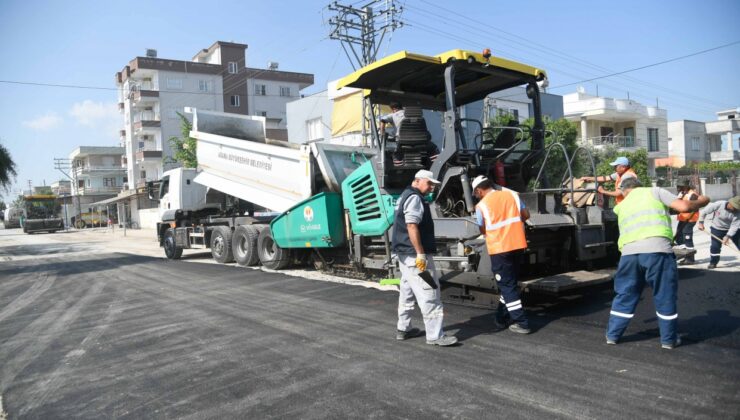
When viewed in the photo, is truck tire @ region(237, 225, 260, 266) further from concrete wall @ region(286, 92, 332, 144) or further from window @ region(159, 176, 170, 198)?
concrete wall @ region(286, 92, 332, 144)

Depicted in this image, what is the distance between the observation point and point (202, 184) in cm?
1255

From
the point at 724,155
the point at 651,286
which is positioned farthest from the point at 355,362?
the point at 724,155

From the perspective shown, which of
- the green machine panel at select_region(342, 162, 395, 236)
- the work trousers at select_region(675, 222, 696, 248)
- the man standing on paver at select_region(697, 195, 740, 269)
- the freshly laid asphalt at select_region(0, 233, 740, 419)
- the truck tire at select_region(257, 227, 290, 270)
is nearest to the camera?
the freshly laid asphalt at select_region(0, 233, 740, 419)

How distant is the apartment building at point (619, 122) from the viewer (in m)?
33.5

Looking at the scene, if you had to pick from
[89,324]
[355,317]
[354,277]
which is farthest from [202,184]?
[355,317]

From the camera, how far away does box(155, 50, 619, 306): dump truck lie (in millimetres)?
5820

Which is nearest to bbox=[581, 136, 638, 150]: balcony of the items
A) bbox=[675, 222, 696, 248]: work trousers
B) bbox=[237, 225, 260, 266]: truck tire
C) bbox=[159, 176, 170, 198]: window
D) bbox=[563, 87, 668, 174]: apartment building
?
bbox=[563, 87, 668, 174]: apartment building

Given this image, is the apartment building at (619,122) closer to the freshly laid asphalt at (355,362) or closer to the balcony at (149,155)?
the freshly laid asphalt at (355,362)

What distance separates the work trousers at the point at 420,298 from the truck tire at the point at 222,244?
25.2 ft

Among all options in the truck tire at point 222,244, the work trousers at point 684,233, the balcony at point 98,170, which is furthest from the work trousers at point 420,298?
the balcony at point 98,170

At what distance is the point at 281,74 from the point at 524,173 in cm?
4942

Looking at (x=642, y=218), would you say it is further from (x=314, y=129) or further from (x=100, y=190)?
(x=100, y=190)

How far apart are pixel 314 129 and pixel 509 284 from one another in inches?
941

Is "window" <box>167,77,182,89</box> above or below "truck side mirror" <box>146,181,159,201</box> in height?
above
